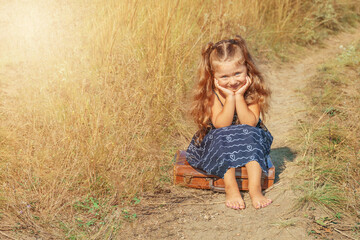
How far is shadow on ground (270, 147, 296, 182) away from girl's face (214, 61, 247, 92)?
0.77 metres

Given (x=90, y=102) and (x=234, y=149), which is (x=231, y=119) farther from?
(x=90, y=102)

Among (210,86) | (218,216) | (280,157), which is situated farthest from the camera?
(280,157)

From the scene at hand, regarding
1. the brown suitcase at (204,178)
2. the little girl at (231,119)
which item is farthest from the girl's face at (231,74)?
the brown suitcase at (204,178)

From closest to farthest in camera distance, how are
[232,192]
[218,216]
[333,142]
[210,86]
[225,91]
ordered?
[218,216]
[232,192]
[225,91]
[210,86]
[333,142]

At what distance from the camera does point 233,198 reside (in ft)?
8.34

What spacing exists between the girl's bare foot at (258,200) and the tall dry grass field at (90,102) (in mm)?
684

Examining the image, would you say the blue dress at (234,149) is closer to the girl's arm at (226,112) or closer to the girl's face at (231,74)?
the girl's arm at (226,112)

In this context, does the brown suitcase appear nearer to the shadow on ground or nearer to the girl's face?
the shadow on ground

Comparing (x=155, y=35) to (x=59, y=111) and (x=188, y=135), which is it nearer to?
(x=188, y=135)

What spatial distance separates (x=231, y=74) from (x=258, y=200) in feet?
2.75

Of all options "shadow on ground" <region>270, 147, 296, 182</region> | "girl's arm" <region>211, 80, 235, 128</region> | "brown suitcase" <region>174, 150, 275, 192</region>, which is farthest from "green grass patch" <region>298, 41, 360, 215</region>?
"girl's arm" <region>211, 80, 235, 128</region>

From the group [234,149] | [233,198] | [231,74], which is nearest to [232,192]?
[233,198]

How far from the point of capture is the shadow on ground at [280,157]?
3052 millimetres

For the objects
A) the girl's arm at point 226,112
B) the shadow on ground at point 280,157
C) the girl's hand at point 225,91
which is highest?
the girl's hand at point 225,91
